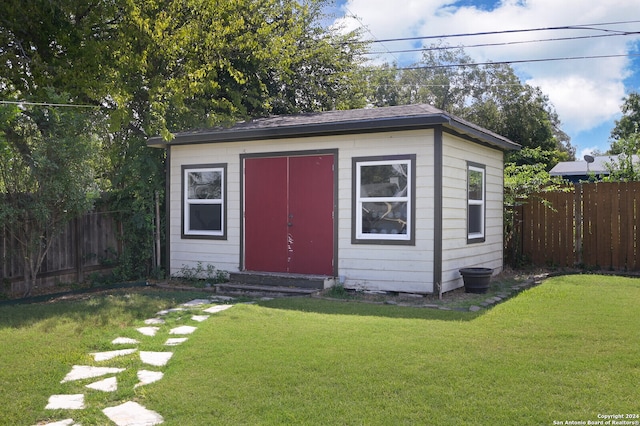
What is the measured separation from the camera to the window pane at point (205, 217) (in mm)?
10180

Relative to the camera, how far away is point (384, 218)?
8.77m

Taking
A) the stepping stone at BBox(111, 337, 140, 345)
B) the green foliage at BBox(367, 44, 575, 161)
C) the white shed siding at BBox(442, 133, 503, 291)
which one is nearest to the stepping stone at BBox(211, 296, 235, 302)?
the stepping stone at BBox(111, 337, 140, 345)

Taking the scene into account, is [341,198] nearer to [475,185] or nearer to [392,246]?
[392,246]

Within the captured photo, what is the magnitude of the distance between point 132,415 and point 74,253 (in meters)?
7.16

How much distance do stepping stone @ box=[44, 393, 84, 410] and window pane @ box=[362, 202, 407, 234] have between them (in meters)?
5.44

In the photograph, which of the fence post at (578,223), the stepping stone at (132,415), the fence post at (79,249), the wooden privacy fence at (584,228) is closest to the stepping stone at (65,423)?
the stepping stone at (132,415)

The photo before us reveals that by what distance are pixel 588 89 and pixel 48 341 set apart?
85.0ft

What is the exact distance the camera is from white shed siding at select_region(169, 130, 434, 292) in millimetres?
8438

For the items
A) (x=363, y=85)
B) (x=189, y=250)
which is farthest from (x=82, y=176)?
(x=363, y=85)

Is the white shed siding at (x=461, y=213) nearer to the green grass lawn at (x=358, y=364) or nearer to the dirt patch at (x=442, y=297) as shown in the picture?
the dirt patch at (x=442, y=297)

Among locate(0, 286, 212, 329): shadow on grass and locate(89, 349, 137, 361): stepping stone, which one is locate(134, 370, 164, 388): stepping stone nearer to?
locate(89, 349, 137, 361): stepping stone

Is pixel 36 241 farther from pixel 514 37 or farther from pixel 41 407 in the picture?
pixel 514 37

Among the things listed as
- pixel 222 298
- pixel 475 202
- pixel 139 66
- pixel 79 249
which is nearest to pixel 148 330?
pixel 222 298

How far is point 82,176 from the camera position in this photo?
342 inches
